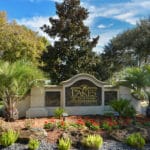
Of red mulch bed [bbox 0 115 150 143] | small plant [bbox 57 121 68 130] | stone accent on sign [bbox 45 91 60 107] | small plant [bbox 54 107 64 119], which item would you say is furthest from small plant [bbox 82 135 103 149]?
stone accent on sign [bbox 45 91 60 107]

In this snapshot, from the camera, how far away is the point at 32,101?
56.2 feet

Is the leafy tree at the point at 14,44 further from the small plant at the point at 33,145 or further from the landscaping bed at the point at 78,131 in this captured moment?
the small plant at the point at 33,145

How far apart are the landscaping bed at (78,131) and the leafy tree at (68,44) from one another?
9.69 metres

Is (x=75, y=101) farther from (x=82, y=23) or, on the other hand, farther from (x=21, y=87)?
(x=82, y=23)

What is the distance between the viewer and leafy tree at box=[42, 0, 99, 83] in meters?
24.5

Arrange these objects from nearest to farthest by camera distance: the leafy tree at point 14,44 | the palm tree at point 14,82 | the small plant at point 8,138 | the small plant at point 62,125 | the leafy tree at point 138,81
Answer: the small plant at point 8,138 < the small plant at point 62,125 < the palm tree at point 14,82 < the leafy tree at point 138,81 < the leafy tree at point 14,44

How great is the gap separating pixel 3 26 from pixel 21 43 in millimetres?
2218

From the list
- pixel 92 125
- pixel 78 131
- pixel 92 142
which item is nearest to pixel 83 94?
pixel 92 125

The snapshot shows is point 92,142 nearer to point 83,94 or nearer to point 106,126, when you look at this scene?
point 106,126

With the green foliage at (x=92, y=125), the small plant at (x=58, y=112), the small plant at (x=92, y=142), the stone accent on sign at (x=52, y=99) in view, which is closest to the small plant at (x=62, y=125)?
the green foliage at (x=92, y=125)

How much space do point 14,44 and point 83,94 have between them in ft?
53.8

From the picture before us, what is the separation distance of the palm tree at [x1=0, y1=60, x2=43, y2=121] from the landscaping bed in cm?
135

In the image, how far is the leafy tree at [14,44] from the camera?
105 ft

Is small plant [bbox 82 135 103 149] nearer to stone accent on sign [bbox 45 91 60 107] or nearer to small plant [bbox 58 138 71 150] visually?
small plant [bbox 58 138 71 150]
